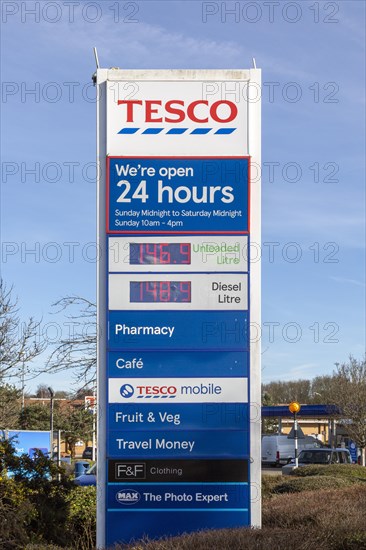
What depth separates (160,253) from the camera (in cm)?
1044

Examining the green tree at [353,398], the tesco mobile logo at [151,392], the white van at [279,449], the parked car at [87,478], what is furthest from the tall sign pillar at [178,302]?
the white van at [279,449]

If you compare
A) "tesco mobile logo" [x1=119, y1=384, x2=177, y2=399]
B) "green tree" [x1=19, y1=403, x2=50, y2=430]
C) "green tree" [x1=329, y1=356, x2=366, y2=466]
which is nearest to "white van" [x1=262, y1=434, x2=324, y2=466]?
"green tree" [x1=329, y1=356, x2=366, y2=466]

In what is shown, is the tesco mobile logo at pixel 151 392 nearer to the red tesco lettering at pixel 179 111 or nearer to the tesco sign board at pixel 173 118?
the tesco sign board at pixel 173 118

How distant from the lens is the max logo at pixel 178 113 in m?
10.5

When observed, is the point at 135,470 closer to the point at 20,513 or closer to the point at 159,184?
the point at 20,513

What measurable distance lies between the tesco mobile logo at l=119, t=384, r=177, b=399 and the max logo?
306cm

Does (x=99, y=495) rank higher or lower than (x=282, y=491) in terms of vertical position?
higher

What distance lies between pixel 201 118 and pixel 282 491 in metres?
11.0

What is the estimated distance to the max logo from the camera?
10.5 meters

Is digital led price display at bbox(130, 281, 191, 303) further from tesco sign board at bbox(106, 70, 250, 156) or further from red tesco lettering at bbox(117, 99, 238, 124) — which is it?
red tesco lettering at bbox(117, 99, 238, 124)

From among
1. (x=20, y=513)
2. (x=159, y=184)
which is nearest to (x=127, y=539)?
(x=20, y=513)

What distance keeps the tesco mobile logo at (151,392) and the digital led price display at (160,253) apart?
1.48 meters

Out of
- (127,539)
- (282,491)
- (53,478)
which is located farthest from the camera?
(282,491)

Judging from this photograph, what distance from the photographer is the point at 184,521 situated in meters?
10.1
